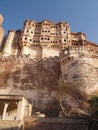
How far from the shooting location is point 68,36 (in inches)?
1734

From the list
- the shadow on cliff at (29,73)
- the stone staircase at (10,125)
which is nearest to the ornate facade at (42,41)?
the shadow on cliff at (29,73)

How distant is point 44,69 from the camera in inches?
1208

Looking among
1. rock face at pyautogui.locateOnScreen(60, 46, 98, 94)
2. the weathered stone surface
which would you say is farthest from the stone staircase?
rock face at pyautogui.locateOnScreen(60, 46, 98, 94)

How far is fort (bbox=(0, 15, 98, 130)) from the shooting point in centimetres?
2518

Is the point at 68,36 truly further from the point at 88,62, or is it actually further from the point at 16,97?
the point at 16,97

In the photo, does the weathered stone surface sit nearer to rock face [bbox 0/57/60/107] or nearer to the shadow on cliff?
rock face [bbox 0/57/60/107]

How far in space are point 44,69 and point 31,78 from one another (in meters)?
2.82

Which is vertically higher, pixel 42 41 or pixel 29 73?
pixel 42 41

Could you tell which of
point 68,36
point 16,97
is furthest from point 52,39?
point 16,97

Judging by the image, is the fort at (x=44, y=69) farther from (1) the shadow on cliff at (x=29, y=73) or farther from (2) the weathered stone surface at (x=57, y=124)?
(2) the weathered stone surface at (x=57, y=124)

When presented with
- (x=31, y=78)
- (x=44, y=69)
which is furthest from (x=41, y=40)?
(x=31, y=78)

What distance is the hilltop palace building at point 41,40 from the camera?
42.2 metres

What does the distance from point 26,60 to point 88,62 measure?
1138cm

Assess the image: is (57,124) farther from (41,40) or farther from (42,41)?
(41,40)
